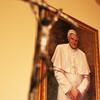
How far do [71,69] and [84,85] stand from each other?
0.49 feet

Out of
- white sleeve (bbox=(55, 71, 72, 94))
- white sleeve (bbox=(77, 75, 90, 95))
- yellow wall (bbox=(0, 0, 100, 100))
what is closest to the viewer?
yellow wall (bbox=(0, 0, 100, 100))

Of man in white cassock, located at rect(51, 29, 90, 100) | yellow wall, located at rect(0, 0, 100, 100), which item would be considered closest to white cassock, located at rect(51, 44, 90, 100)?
man in white cassock, located at rect(51, 29, 90, 100)

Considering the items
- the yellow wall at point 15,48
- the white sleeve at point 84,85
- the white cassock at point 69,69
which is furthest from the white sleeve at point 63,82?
the yellow wall at point 15,48

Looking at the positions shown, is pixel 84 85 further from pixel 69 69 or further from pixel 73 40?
pixel 73 40

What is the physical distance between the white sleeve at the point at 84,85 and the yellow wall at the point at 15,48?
0.42 meters

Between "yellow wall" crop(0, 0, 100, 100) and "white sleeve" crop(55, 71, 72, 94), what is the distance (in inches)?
8.4

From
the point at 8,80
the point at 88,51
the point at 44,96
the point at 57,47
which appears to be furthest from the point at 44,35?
the point at 88,51

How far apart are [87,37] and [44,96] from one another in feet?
2.07

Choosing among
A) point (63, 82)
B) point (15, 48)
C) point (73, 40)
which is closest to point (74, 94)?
point (63, 82)

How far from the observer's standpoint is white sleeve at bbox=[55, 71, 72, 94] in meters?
1.42

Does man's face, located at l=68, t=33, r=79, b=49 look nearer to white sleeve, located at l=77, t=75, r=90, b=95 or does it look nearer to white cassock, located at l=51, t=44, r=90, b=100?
white cassock, located at l=51, t=44, r=90, b=100

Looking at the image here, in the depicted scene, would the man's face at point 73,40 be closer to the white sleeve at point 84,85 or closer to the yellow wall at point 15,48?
the white sleeve at point 84,85

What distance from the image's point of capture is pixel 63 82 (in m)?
1.43

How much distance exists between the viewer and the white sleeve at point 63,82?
142 centimetres
